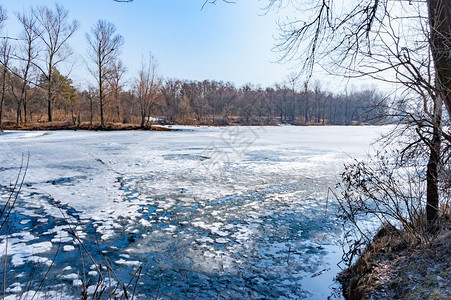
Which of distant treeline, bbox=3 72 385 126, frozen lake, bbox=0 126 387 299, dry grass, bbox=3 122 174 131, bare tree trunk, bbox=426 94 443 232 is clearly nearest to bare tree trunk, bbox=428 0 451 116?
bare tree trunk, bbox=426 94 443 232

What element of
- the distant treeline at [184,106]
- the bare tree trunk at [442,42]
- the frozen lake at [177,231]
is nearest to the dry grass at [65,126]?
the distant treeline at [184,106]

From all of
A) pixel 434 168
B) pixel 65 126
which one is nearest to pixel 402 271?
pixel 434 168

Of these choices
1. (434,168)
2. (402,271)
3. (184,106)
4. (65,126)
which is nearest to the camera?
(402,271)

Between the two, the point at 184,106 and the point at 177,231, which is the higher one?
the point at 184,106

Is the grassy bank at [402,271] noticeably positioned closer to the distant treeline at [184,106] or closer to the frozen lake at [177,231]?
the frozen lake at [177,231]

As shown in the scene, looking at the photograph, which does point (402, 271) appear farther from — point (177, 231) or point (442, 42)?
point (177, 231)

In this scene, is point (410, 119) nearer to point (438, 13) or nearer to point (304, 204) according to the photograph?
point (438, 13)

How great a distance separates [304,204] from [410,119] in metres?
2.60

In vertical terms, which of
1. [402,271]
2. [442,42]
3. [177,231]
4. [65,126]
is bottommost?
[177,231]

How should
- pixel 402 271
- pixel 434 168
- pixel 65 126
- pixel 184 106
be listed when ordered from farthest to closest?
pixel 184 106, pixel 65 126, pixel 434 168, pixel 402 271

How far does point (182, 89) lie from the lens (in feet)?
214

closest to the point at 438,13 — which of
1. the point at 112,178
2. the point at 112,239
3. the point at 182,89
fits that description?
the point at 112,239

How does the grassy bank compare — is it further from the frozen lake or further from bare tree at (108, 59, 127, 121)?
bare tree at (108, 59, 127, 121)

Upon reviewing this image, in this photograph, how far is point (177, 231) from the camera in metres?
4.15
